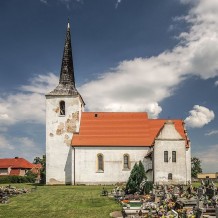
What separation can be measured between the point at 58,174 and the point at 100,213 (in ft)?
82.3

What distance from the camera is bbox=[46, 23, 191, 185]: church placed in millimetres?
40784

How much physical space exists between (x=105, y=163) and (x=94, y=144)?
2774 millimetres

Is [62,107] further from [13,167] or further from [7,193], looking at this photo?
[13,167]

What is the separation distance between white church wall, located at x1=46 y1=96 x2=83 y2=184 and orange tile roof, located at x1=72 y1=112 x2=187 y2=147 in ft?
4.87

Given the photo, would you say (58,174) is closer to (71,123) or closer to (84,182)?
(84,182)

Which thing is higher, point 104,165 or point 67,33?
point 67,33

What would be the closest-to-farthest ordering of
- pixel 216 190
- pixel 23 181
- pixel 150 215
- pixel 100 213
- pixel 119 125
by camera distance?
pixel 150 215 → pixel 100 213 → pixel 216 190 → pixel 119 125 → pixel 23 181

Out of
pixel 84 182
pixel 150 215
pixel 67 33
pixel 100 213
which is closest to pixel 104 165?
pixel 84 182

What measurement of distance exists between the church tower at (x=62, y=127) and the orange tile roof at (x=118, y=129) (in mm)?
1581

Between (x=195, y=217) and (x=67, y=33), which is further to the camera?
(x=67, y=33)

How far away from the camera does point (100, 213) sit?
19609 mm

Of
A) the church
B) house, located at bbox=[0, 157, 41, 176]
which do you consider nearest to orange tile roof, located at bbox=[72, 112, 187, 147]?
the church

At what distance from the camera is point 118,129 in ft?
149

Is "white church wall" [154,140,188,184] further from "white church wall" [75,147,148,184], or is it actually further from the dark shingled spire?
the dark shingled spire
